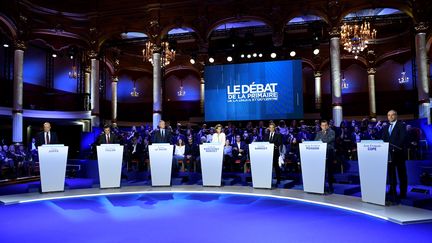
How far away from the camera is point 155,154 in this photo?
6504 millimetres

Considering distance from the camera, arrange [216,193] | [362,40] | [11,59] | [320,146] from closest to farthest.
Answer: [320,146] → [216,193] → [362,40] → [11,59]

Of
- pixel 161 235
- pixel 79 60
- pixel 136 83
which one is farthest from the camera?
pixel 136 83

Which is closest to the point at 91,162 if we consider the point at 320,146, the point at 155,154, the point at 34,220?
the point at 155,154

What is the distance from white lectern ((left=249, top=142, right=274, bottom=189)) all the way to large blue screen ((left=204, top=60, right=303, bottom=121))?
580cm

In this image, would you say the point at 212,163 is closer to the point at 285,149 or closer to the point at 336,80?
the point at 285,149

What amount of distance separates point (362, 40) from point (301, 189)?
25.1 feet

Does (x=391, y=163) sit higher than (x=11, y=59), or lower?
lower

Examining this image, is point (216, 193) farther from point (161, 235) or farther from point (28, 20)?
point (28, 20)

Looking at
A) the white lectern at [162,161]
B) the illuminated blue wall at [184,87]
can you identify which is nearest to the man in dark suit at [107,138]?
the white lectern at [162,161]

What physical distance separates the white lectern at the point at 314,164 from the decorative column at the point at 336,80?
564 cm

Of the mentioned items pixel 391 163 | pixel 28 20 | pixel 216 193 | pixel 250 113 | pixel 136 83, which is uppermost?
pixel 28 20

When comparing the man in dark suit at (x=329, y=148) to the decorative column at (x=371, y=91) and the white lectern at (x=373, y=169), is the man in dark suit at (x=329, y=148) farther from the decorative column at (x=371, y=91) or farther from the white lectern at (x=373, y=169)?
the decorative column at (x=371, y=91)

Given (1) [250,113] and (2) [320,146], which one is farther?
(1) [250,113]

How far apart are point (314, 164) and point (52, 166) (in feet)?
15.2
